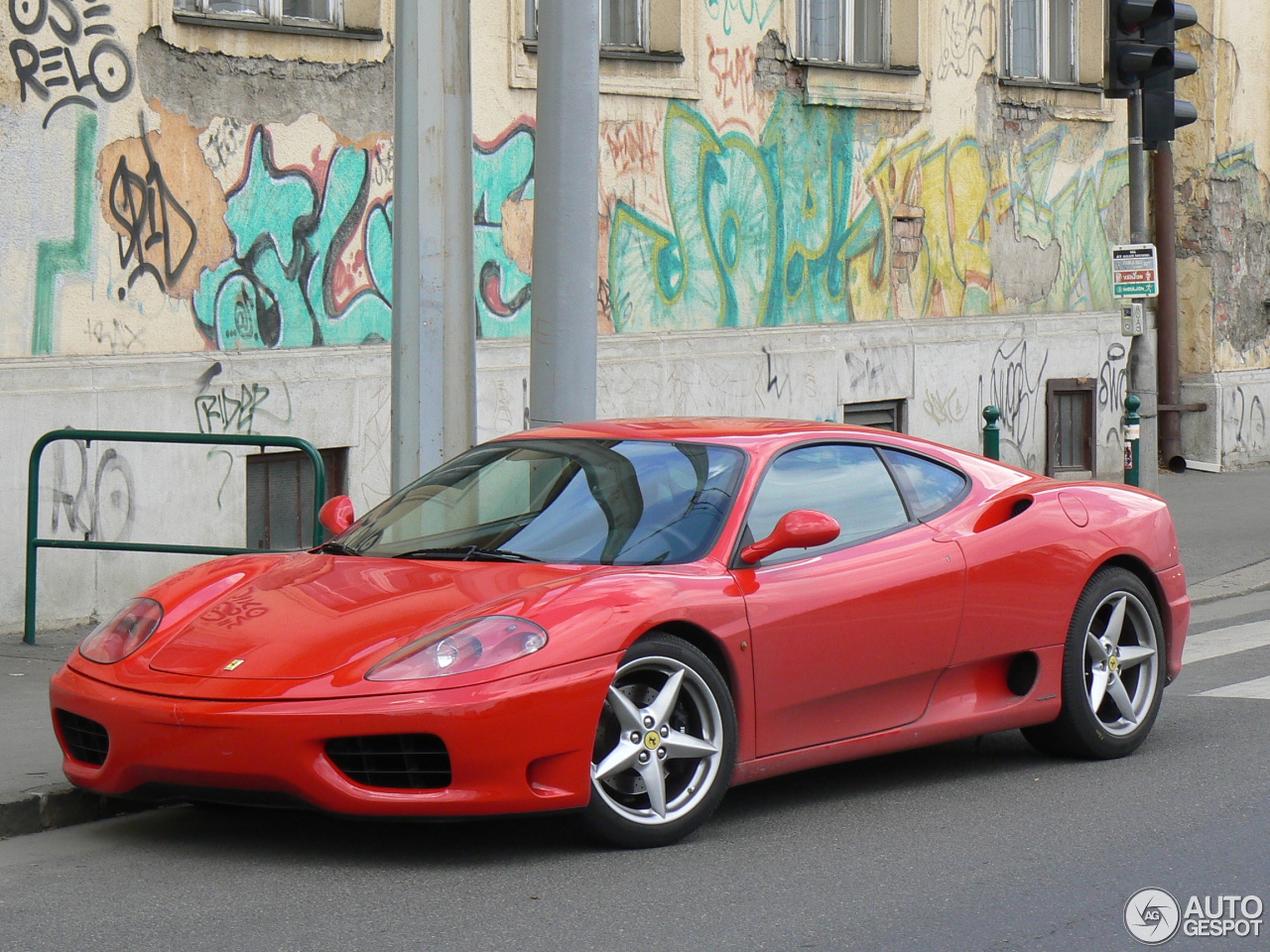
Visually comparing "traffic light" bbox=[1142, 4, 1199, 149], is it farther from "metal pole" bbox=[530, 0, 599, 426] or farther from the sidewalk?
"metal pole" bbox=[530, 0, 599, 426]

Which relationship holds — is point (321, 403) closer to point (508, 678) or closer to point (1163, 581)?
point (1163, 581)

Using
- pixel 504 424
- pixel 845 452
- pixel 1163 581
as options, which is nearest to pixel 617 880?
pixel 845 452

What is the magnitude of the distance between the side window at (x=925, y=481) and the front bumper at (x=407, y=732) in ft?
5.59

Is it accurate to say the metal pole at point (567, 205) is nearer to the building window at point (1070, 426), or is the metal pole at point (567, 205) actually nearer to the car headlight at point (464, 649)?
the car headlight at point (464, 649)

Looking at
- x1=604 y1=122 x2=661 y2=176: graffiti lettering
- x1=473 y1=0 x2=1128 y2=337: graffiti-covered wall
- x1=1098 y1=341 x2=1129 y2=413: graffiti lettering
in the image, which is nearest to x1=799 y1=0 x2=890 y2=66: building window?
x1=473 y1=0 x2=1128 y2=337: graffiti-covered wall

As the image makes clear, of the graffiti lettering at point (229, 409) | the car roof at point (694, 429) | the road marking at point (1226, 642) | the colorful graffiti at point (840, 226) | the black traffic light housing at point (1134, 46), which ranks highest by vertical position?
the black traffic light housing at point (1134, 46)

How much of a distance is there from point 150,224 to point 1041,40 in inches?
407

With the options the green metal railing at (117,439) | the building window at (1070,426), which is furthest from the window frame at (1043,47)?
the green metal railing at (117,439)

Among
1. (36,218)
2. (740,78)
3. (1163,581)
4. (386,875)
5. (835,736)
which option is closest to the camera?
(386,875)

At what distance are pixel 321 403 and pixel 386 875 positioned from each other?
6.92 meters

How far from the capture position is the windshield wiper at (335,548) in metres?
6.54

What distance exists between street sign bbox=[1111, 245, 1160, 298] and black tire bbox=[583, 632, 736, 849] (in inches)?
328

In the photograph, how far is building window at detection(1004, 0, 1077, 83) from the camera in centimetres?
1811

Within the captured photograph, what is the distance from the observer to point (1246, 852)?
18.4ft
